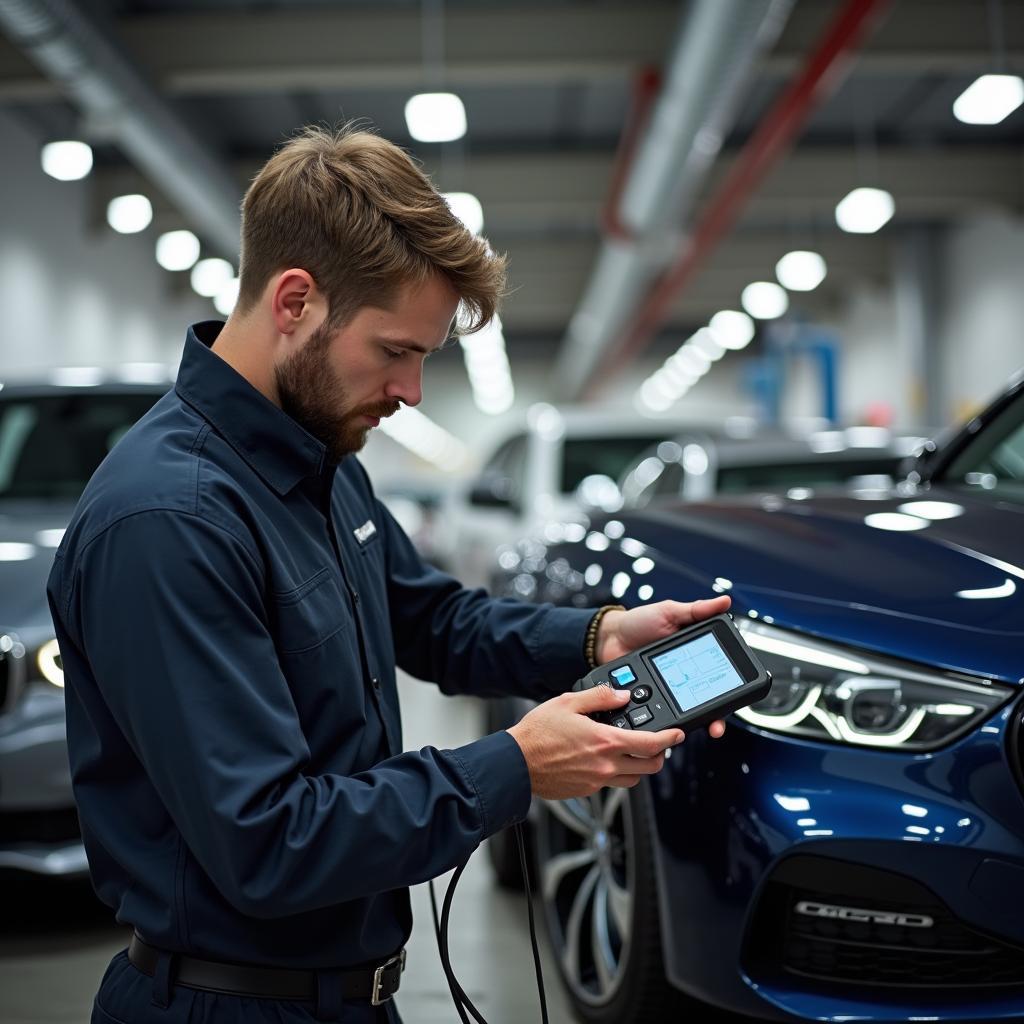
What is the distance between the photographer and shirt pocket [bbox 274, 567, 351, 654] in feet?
4.13

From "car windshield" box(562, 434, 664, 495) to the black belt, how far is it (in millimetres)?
5009

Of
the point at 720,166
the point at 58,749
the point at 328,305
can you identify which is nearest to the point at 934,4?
the point at 720,166

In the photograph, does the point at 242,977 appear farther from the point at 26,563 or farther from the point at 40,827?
the point at 26,563

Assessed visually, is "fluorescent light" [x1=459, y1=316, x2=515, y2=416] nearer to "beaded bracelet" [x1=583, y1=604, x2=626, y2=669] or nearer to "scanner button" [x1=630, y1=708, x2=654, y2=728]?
"beaded bracelet" [x1=583, y1=604, x2=626, y2=669]

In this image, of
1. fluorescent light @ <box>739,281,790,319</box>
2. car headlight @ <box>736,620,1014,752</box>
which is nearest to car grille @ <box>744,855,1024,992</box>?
car headlight @ <box>736,620,1014,752</box>

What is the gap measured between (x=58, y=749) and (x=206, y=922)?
69.9 inches

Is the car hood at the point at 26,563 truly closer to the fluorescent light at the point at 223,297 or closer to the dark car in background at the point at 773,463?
the dark car in background at the point at 773,463

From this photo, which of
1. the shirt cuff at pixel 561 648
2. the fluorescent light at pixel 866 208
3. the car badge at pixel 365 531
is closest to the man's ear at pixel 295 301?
the car badge at pixel 365 531

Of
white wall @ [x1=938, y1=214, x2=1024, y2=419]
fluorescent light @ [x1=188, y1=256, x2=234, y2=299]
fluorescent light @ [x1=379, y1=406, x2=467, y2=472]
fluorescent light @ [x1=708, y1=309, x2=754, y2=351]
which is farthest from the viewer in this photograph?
fluorescent light @ [x1=379, y1=406, x2=467, y2=472]

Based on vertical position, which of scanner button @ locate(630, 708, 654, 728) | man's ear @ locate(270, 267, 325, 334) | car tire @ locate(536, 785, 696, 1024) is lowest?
car tire @ locate(536, 785, 696, 1024)

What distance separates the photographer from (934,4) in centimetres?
919

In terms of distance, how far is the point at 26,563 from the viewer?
10.4ft

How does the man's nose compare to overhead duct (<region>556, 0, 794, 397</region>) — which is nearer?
the man's nose

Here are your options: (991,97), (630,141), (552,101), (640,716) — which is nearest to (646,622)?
(640,716)
